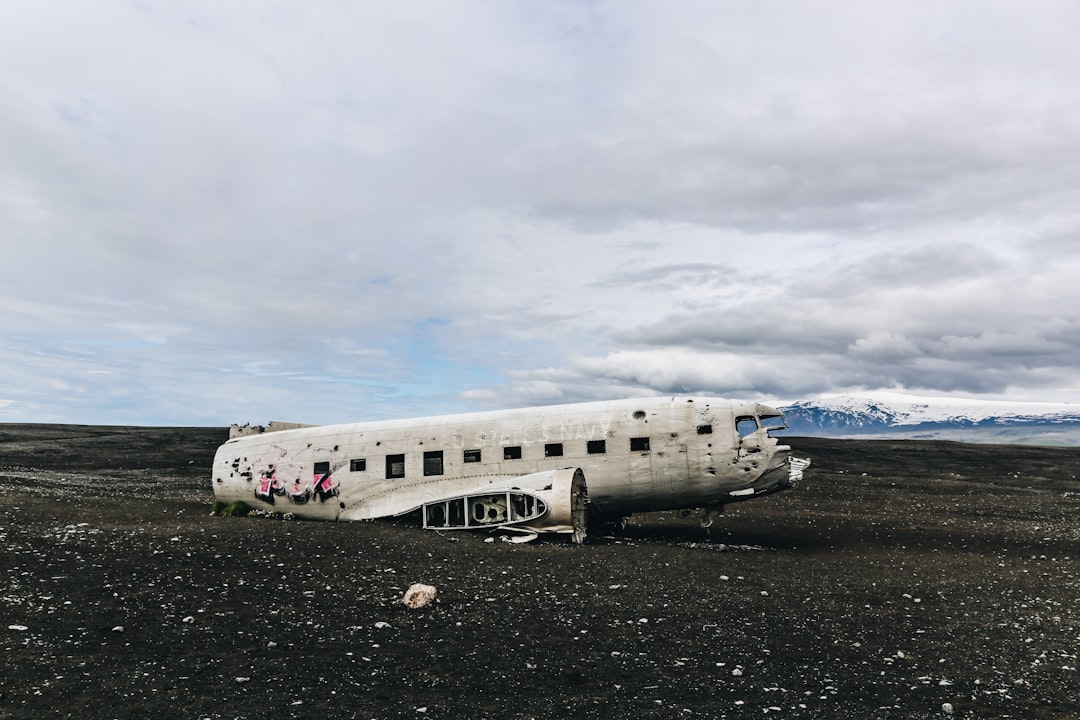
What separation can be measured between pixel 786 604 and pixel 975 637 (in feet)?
11.1

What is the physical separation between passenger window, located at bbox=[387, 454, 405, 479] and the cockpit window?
11.6 m

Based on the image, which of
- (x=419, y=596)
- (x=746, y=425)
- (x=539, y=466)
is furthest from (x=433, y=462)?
(x=746, y=425)

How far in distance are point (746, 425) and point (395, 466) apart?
481 inches

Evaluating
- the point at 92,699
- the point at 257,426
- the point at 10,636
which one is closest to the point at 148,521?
the point at 257,426

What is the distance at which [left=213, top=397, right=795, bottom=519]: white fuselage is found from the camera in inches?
813

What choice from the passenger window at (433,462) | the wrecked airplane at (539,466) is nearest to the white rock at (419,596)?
the wrecked airplane at (539,466)

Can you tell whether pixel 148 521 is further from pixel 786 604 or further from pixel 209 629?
pixel 786 604

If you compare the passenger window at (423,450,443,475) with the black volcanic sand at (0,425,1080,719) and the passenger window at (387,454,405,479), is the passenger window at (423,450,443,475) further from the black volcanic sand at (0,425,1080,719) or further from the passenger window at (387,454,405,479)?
the black volcanic sand at (0,425,1080,719)

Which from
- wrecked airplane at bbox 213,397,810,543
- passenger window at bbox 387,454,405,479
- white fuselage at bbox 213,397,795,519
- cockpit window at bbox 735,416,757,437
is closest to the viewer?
wrecked airplane at bbox 213,397,810,543

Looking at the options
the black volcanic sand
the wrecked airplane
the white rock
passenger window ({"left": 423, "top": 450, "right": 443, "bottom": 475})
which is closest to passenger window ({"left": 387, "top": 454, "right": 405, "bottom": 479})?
the wrecked airplane

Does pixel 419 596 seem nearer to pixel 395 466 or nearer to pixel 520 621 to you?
pixel 520 621

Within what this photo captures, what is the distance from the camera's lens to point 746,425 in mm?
20969

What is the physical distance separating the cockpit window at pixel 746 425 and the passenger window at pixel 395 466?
1157 cm

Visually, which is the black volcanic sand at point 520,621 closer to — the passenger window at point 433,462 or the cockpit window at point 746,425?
the passenger window at point 433,462
